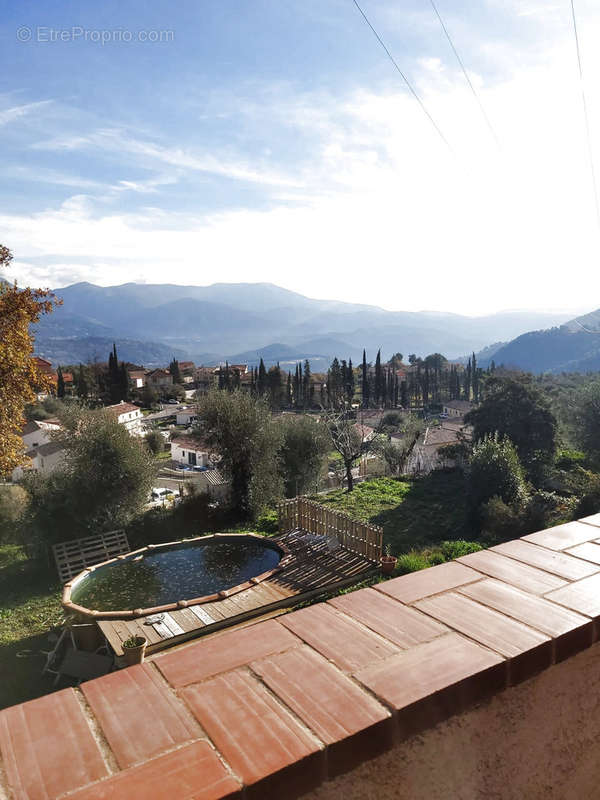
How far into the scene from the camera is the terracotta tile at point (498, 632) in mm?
1435

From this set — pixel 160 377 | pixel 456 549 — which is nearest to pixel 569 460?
pixel 456 549

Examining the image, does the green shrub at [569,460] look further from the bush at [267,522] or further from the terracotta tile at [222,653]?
the terracotta tile at [222,653]

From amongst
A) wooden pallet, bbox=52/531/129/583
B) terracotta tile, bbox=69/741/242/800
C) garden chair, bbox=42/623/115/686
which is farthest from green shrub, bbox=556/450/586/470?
terracotta tile, bbox=69/741/242/800


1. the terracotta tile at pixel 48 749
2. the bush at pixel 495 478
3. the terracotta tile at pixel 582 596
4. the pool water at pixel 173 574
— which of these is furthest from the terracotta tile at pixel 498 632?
the bush at pixel 495 478

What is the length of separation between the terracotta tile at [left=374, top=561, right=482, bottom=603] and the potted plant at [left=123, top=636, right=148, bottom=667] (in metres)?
6.90

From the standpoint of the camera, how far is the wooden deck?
875 centimetres

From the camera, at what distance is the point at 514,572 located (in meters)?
1.94

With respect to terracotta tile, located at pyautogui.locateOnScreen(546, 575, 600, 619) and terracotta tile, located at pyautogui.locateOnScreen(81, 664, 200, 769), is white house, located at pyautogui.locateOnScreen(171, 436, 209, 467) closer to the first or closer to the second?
terracotta tile, located at pyautogui.locateOnScreen(546, 575, 600, 619)

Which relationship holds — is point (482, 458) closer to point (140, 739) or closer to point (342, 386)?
point (140, 739)

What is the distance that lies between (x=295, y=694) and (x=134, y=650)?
289 inches

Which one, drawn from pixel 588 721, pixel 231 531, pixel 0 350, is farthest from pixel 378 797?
pixel 231 531

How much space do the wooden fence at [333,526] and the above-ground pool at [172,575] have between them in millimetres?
1172

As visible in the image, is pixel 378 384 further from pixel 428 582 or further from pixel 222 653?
pixel 222 653

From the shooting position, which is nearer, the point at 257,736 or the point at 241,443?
the point at 257,736
